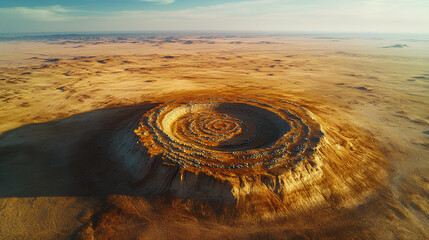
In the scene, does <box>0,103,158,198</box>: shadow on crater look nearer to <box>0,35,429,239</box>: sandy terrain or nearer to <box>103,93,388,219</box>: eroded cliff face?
<box>0,35,429,239</box>: sandy terrain

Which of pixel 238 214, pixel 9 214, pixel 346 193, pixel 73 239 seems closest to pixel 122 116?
pixel 9 214

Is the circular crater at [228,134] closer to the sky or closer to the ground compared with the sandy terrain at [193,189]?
closer to the sky

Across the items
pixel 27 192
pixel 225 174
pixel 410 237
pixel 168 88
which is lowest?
pixel 410 237

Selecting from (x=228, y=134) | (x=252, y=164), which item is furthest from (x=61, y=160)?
(x=252, y=164)

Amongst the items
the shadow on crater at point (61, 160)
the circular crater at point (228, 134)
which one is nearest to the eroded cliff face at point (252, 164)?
the circular crater at point (228, 134)

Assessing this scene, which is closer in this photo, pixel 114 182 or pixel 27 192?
pixel 27 192

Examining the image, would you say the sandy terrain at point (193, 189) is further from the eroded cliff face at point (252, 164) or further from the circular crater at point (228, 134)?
the circular crater at point (228, 134)

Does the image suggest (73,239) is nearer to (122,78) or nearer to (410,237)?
(410,237)

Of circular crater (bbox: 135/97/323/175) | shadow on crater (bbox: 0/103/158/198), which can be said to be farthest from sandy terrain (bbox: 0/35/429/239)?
circular crater (bbox: 135/97/323/175)
